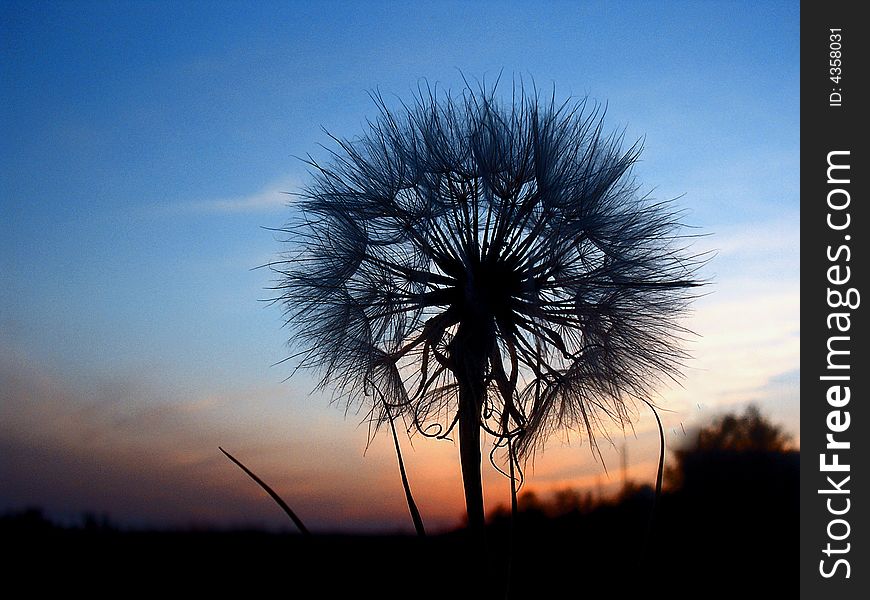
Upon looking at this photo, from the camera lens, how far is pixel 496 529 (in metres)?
9.03

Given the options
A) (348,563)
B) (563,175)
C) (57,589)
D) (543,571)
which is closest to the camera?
(57,589)

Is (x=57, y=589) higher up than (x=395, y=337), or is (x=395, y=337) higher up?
(x=395, y=337)

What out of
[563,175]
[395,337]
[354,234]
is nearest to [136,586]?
[395,337]

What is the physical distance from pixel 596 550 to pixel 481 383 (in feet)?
6.76

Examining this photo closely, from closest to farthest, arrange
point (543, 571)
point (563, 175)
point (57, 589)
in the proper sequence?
point (57, 589) < point (543, 571) < point (563, 175)

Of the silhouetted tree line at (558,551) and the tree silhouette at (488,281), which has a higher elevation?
the tree silhouette at (488,281)

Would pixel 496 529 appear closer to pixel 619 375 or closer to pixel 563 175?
pixel 619 375

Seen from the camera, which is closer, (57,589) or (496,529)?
(57,589)

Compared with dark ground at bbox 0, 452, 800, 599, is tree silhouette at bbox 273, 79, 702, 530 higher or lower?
higher

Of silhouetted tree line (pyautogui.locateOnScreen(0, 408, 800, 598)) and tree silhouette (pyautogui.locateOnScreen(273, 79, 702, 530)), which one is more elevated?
tree silhouette (pyautogui.locateOnScreen(273, 79, 702, 530))

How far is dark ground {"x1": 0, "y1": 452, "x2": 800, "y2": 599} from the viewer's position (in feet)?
22.5

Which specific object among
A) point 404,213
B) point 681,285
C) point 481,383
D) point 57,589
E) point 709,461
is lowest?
point 57,589

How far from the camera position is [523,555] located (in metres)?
8.38

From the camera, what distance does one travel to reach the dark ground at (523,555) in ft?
22.5
